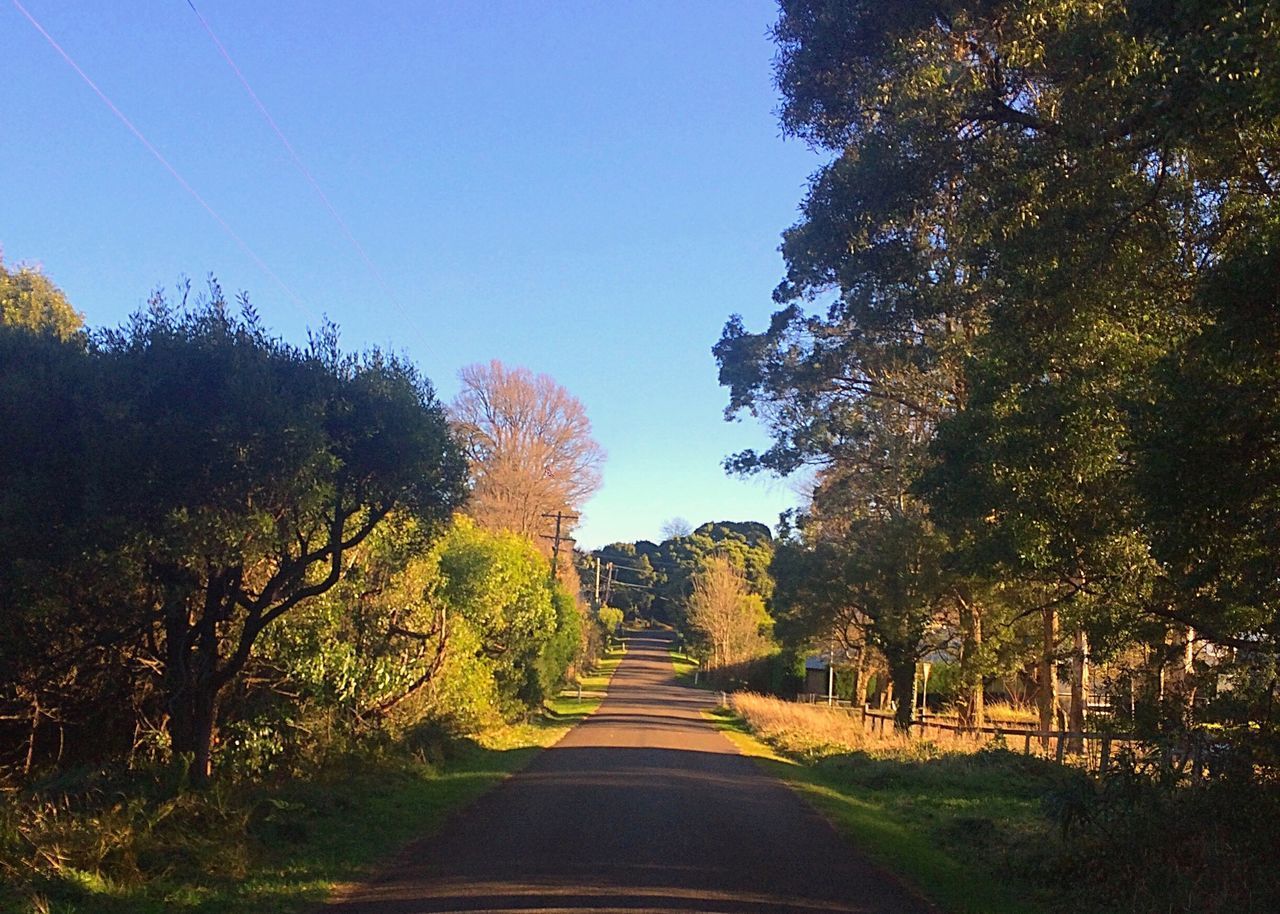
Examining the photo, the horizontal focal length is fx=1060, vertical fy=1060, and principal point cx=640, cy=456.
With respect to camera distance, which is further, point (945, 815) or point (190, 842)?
point (945, 815)

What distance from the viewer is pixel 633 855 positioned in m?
10.7

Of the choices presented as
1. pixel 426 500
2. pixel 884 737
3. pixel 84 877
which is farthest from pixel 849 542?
pixel 84 877

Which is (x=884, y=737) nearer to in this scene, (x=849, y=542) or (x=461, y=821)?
(x=849, y=542)

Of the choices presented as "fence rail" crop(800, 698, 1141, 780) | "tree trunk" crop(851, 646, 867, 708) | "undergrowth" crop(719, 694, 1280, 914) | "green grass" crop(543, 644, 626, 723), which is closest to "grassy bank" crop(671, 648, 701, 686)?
"green grass" crop(543, 644, 626, 723)

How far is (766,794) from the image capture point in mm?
17578

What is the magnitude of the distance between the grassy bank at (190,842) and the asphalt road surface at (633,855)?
66 centimetres

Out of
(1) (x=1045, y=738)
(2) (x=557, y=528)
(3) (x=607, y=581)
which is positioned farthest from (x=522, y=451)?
(3) (x=607, y=581)

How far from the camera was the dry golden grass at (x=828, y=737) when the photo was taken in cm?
Result: 2492

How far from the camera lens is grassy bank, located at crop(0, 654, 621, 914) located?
27.2ft

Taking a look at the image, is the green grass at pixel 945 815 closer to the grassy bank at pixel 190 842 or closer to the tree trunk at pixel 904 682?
the grassy bank at pixel 190 842

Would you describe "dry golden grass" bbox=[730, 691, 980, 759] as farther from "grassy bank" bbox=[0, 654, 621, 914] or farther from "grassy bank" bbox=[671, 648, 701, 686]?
"grassy bank" bbox=[671, 648, 701, 686]

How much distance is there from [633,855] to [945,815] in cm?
678

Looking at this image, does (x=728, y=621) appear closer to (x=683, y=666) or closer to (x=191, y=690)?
(x=683, y=666)

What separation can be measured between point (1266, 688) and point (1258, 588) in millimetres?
1893
